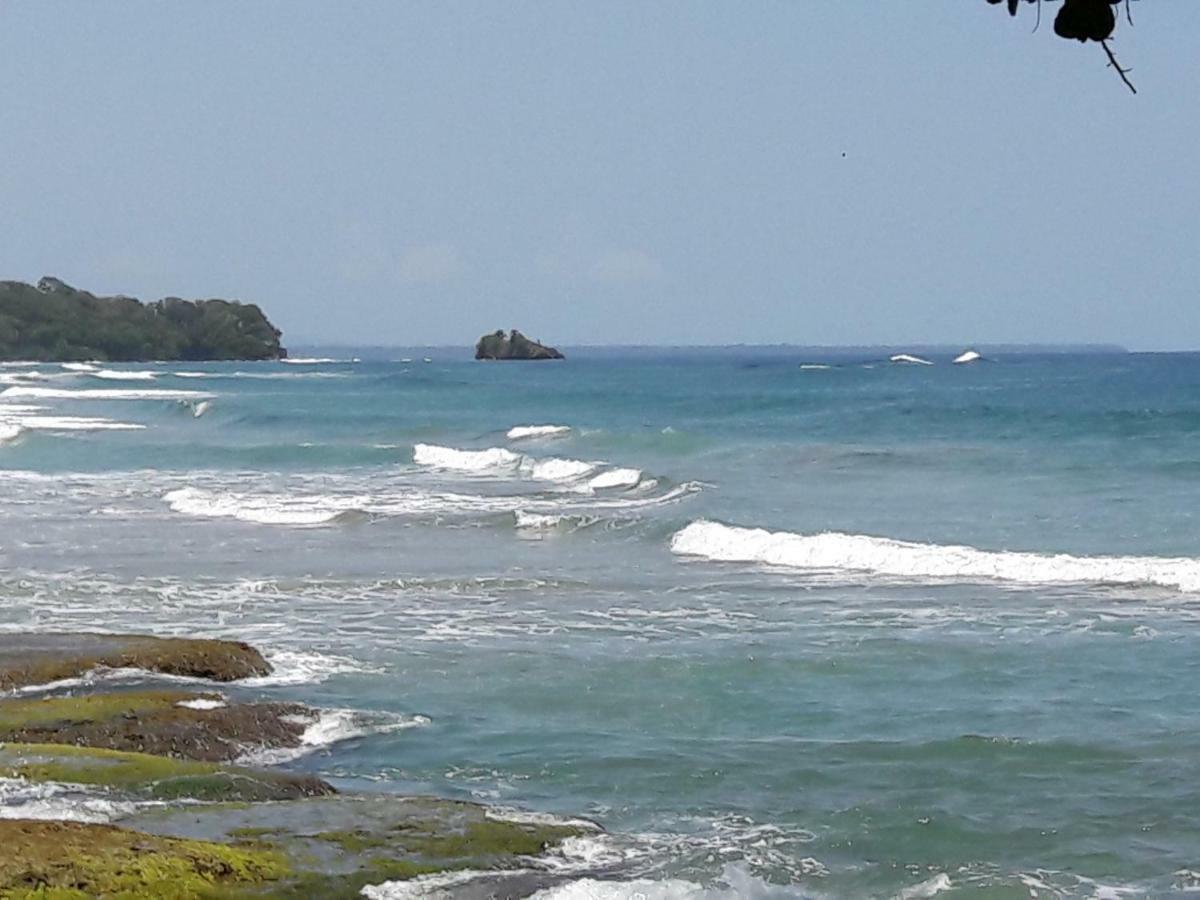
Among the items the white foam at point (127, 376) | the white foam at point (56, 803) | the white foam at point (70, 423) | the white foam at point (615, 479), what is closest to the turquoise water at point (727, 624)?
the white foam at point (615, 479)

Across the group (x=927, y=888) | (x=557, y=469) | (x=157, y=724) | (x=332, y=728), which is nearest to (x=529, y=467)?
(x=557, y=469)

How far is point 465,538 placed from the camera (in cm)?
2630

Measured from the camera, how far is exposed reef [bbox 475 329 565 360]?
15775 centimetres

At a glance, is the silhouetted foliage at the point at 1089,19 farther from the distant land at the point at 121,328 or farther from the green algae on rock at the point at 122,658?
the distant land at the point at 121,328

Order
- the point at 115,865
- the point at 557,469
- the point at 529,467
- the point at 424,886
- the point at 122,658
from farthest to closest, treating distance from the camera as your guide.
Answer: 1. the point at 529,467
2. the point at 557,469
3. the point at 122,658
4. the point at 424,886
5. the point at 115,865

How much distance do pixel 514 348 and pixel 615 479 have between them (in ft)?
401

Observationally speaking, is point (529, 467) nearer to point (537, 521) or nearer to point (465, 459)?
point (465, 459)

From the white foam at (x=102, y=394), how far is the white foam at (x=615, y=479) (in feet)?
138

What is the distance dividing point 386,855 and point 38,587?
1287 centimetres

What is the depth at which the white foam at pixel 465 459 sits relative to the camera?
42250mm

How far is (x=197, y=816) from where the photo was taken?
31.3ft

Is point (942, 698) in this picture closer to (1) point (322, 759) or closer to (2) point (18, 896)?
(1) point (322, 759)

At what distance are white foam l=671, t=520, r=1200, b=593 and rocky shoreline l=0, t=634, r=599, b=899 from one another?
10939mm

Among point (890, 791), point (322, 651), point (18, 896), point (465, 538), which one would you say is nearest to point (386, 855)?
point (18, 896)
